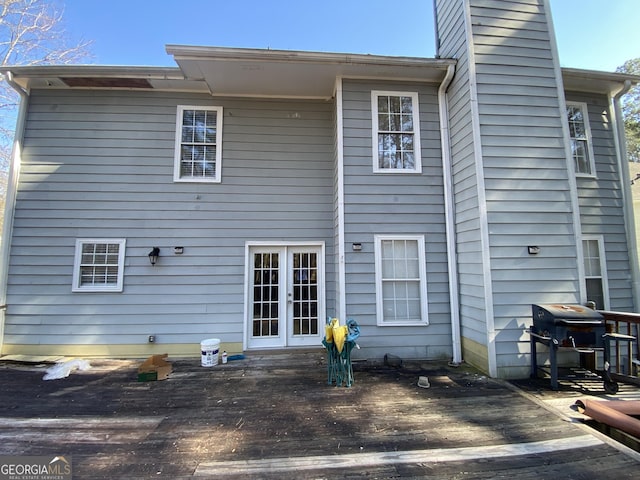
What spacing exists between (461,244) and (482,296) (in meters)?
0.92

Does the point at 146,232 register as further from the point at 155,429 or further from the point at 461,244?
the point at 461,244

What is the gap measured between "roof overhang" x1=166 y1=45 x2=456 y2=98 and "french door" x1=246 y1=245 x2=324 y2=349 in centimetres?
283

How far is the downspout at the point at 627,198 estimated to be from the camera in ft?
16.4

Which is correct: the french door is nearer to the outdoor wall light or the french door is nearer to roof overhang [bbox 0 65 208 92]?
the outdoor wall light

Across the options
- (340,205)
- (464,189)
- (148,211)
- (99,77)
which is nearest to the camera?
(464,189)

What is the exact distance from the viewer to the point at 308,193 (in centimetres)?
523

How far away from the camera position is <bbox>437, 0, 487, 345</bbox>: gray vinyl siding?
4102 mm

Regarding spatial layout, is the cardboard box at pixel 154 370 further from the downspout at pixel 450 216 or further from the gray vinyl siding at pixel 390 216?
the downspout at pixel 450 216

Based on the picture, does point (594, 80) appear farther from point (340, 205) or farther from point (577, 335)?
point (340, 205)

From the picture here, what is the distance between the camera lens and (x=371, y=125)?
4.83 metres

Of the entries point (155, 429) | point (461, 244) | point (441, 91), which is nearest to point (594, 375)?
point (461, 244)

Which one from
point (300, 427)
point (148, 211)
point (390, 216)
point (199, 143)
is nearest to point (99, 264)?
point (148, 211)

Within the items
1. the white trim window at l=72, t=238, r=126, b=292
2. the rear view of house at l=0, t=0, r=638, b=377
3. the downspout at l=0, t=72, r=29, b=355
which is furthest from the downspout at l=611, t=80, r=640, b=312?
the downspout at l=0, t=72, r=29, b=355

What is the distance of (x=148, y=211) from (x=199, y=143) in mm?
1497
